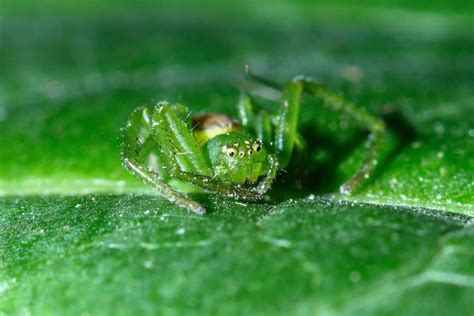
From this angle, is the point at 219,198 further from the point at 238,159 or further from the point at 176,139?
the point at 176,139

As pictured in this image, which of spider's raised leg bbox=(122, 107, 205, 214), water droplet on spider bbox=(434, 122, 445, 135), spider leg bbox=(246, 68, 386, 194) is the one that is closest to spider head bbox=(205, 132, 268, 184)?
spider leg bbox=(246, 68, 386, 194)

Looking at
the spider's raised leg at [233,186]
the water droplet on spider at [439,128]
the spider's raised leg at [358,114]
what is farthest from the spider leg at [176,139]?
the water droplet on spider at [439,128]

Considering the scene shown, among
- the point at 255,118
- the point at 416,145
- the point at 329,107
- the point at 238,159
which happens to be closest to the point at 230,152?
the point at 238,159

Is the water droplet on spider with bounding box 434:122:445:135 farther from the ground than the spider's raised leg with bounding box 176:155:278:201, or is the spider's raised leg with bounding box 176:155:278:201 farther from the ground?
the water droplet on spider with bounding box 434:122:445:135

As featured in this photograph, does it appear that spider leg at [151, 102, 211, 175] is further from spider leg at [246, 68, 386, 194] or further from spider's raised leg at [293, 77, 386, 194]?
spider's raised leg at [293, 77, 386, 194]

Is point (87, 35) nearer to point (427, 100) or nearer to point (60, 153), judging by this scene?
point (60, 153)

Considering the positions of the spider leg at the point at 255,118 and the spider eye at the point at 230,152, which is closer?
the spider eye at the point at 230,152

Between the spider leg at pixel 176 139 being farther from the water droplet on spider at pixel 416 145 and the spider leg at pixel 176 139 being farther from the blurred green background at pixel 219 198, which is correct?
the water droplet on spider at pixel 416 145
